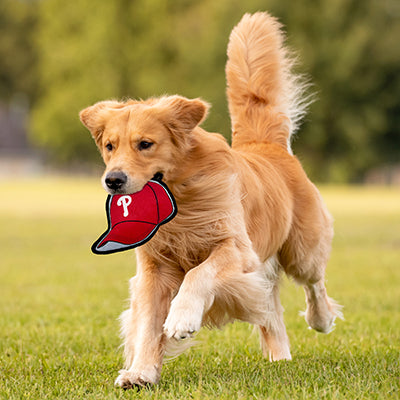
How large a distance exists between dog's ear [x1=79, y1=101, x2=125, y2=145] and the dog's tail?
162 cm

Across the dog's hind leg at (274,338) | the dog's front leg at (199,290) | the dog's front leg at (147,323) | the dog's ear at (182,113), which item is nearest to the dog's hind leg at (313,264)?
the dog's hind leg at (274,338)

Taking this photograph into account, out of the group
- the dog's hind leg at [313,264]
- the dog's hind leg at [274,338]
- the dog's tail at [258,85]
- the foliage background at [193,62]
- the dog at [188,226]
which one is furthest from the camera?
the foliage background at [193,62]

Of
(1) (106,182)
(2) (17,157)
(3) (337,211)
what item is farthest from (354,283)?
(2) (17,157)

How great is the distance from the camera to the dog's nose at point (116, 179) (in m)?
3.89

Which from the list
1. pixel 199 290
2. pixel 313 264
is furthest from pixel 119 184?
pixel 313 264

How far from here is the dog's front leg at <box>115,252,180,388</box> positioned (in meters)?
4.17

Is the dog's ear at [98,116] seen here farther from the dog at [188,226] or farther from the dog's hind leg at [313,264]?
the dog's hind leg at [313,264]

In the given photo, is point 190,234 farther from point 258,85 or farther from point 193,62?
point 193,62

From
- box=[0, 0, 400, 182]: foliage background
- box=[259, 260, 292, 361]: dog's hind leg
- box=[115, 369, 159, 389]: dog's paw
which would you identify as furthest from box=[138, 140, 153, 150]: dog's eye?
box=[0, 0, 400, 182]: foliage background

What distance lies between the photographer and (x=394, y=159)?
44.2m

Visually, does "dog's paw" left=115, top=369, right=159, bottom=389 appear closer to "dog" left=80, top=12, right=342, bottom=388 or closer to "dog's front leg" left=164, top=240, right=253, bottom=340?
"dog" left=80, top=12, right=342, bottom=388

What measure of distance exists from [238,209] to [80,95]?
156 ft

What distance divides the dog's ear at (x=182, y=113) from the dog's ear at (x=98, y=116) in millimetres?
321

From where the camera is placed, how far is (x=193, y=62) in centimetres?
4503
